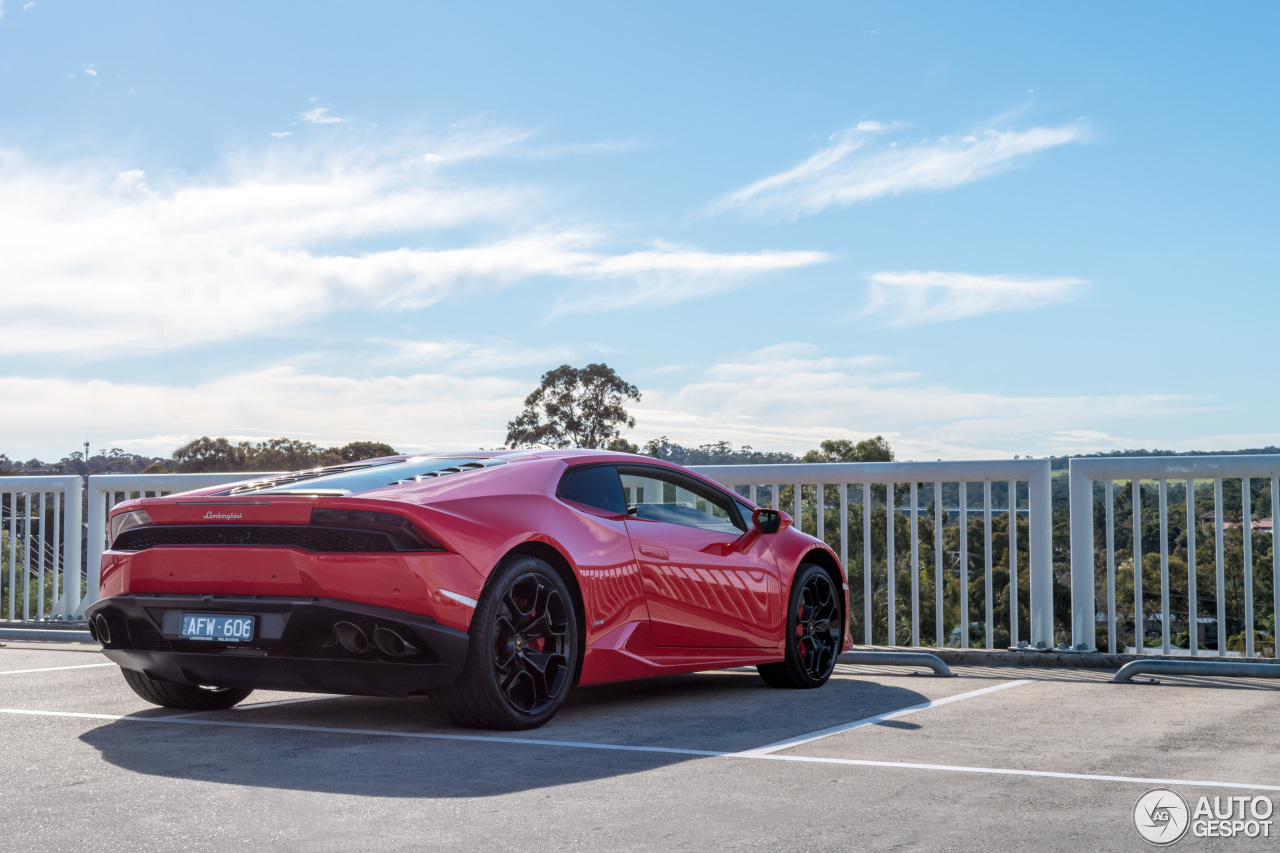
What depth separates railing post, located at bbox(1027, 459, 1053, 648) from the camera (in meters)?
8.98

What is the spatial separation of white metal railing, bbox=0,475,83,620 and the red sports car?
6280 mm

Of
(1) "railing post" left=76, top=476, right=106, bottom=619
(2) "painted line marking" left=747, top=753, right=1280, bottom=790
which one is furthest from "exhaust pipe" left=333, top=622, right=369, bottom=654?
(1) "railing post" left=76, top=476, right=106, bottom=619

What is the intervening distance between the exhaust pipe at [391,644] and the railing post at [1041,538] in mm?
5274

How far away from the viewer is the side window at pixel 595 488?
241 inches

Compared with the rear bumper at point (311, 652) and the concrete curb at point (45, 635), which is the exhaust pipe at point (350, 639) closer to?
the rear bumper at point (311, 652)

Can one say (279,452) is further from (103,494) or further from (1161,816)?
(1161,816)

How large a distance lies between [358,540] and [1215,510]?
6037mm

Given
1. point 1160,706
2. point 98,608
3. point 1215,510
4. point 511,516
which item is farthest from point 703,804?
point 1215,510

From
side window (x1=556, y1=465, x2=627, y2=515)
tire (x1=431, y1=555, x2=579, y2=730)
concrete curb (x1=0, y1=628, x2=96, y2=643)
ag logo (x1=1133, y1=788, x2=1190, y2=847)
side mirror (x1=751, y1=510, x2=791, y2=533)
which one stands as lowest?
concrete curb (x1=0, y1=628, x2=96, y2=643)

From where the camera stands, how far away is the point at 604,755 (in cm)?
492

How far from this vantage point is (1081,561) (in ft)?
29.2

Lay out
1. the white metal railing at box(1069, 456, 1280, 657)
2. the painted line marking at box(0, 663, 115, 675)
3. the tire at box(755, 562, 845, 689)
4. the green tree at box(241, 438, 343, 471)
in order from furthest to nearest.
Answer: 1. the green tree at box(241, 438, 343, 471)
2. the white metal railing at box(1069, 456, 1280, 657)
3. the painted line marking at box(0, 663, 115, 675)
4. the tire at box(755, 562, 845, 689)

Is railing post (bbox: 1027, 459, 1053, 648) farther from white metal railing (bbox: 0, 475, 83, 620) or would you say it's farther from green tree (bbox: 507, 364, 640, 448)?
green tree (bbox: 507, 364, 640, 448)

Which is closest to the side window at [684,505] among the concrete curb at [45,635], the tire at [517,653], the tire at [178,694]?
the tire at [517,653]
